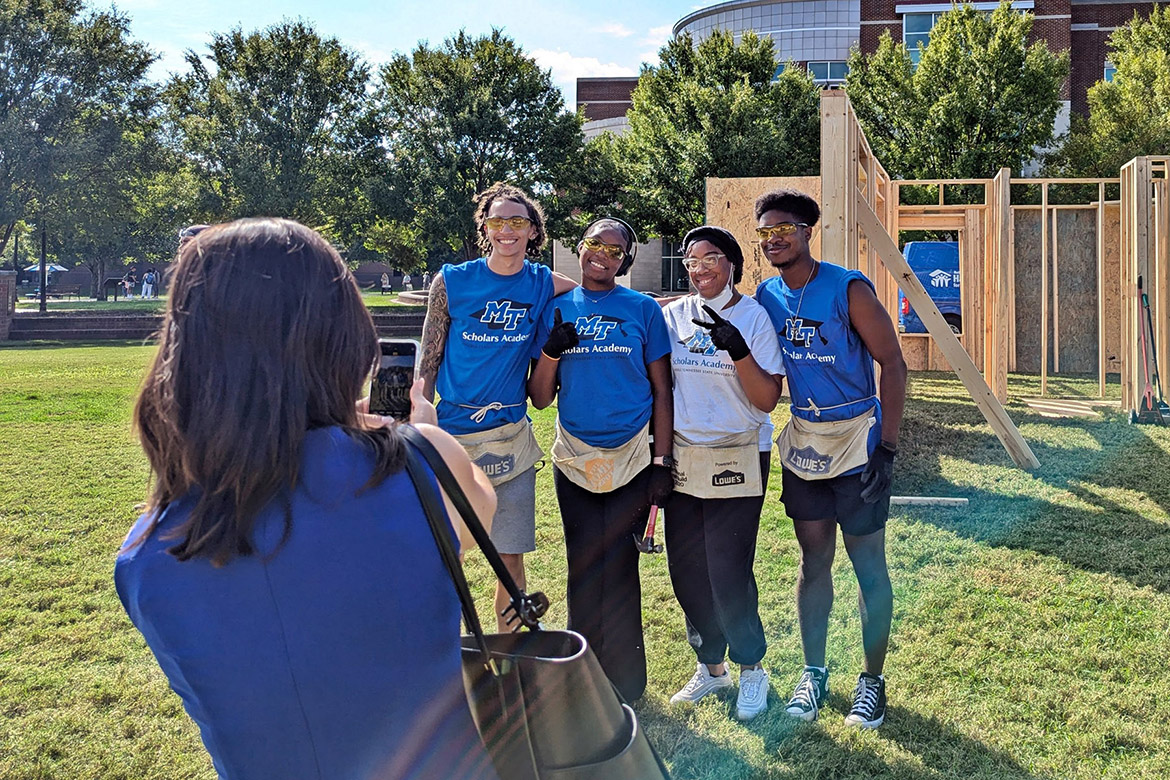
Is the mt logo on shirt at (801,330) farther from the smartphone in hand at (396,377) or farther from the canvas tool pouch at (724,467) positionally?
the smartphone in hand at (396,377)

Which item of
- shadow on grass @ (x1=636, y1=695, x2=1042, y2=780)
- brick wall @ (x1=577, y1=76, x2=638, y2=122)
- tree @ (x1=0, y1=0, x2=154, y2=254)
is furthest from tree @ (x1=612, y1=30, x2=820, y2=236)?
shadow on grass @ (x1=636, y1=695, x2=1042, y2=780)

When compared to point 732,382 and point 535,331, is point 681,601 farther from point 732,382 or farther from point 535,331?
point 535,331

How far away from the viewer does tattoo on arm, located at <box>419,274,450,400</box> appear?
148 inches

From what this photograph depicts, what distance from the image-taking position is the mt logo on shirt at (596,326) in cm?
359

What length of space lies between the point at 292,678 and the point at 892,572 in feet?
15.8

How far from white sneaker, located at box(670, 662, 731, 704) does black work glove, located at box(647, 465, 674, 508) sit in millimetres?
819

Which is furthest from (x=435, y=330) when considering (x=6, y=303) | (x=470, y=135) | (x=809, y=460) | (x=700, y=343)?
(x=470, y=135)

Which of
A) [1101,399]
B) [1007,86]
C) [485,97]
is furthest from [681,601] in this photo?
[485,97]

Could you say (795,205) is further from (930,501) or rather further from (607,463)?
(930,501)

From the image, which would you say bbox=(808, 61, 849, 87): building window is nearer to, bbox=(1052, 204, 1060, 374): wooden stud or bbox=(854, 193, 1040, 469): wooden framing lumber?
bbox=(1052, 204, 1060, 374): wooden stud

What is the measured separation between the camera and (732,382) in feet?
11.8

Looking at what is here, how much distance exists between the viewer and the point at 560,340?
11.5 ft

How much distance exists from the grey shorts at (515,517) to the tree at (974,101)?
23.5m

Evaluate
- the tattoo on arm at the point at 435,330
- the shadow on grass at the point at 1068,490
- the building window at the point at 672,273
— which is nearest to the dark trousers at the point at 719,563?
the tattoo on arm at the point at 435,330
